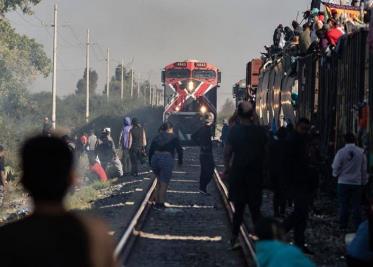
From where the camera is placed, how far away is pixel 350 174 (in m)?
13.1

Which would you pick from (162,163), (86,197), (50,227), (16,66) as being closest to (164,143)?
(162,163)

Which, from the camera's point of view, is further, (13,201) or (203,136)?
(13,201)

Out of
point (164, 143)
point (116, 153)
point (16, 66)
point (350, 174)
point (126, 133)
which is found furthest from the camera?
point (16, 66)

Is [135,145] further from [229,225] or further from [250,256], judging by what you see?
[250,256]

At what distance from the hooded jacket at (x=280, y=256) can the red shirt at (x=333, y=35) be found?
1214 centimetres

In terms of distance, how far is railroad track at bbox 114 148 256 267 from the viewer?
11164mm

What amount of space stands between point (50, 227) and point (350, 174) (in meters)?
9.89

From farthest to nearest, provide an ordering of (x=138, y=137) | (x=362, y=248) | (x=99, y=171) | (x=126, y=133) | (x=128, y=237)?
(x=99, y=171) → (x=126, y=133) → (x=138, y=137) → (x=128, y=237) → (x=362, y=248)

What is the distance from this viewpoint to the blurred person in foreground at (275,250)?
494 centimetres

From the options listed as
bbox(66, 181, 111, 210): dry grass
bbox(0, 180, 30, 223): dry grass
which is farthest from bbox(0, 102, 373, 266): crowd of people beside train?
bbox(0, 180, 30, 223): dry grass

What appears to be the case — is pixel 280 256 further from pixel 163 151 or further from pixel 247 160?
pixel 163 151

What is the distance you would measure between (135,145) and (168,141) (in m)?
8.07

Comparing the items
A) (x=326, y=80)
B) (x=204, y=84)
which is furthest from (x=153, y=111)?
(x=326, y=80)

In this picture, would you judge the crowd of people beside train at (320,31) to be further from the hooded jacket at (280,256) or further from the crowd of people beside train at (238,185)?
the hooded jacket at (280,256)
